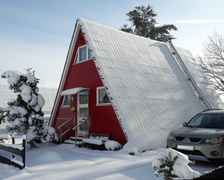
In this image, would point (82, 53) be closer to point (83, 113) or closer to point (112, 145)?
point (83, 113)

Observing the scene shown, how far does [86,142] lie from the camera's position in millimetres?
11766

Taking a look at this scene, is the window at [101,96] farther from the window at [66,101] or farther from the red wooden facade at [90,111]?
the window at [66,101]

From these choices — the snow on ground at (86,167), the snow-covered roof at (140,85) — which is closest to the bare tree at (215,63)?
the snow-covered roof at (140,85)

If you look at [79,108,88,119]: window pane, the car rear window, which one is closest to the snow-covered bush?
[79,108,88,119]: window pane

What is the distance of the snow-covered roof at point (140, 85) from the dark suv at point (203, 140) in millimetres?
2552

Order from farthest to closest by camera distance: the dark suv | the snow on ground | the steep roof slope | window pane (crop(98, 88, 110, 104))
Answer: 1. window pane (crop(98, 88, 110, 104))
2. the steep roof slope
3. the dark suv
4. the snow on ground

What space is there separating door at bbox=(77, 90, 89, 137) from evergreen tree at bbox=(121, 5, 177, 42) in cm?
2315

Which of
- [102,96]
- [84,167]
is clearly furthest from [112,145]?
[84,167]

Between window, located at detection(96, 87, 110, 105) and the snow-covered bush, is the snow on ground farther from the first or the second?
window, located at detection(96, 87, 110, 105)

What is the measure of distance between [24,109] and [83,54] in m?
4.61

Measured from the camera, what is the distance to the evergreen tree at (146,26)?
114 feet

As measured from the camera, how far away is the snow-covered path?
683 cm

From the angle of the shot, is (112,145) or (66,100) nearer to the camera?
(112,145)

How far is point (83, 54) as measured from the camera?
47.6 feet
